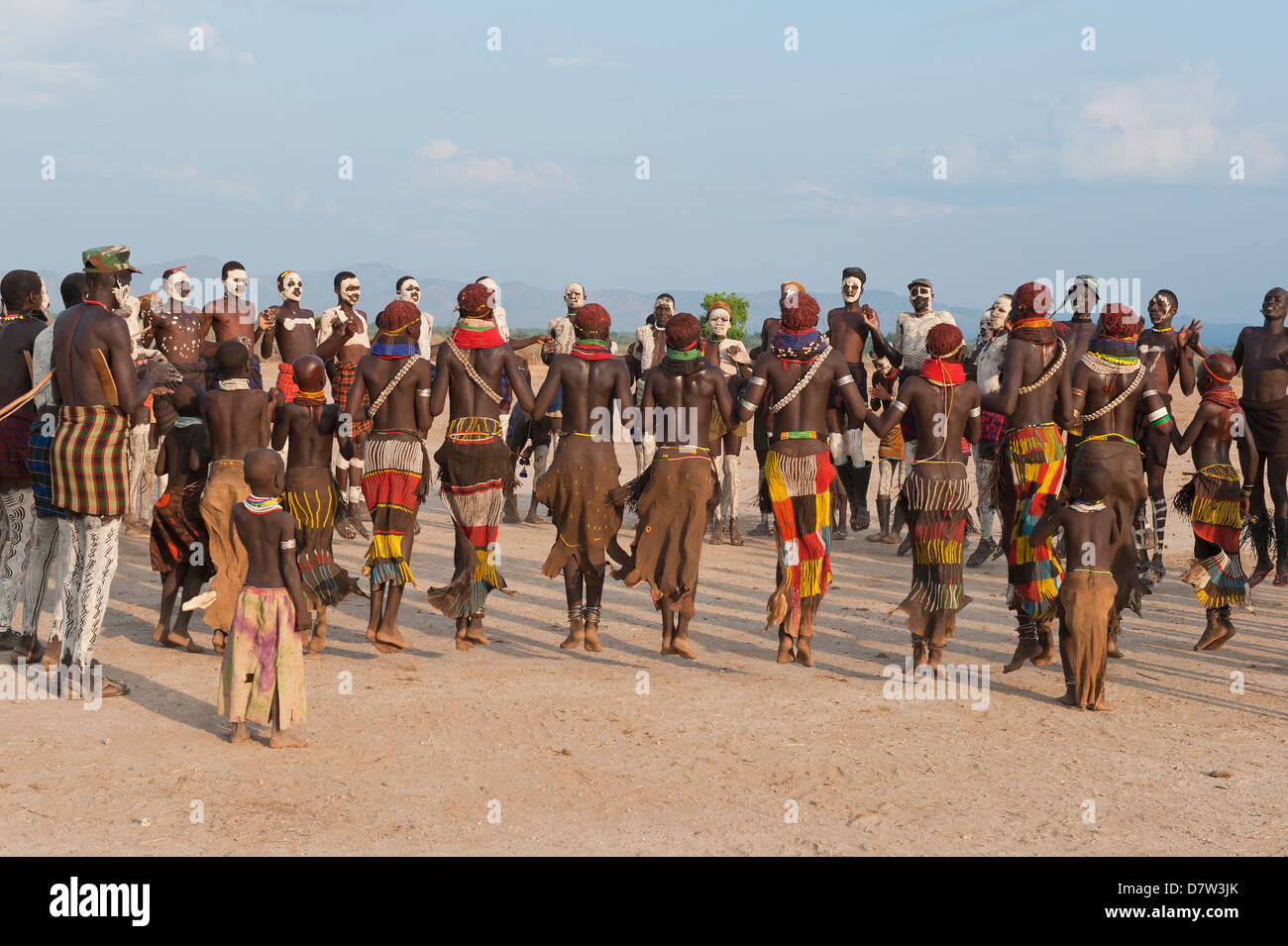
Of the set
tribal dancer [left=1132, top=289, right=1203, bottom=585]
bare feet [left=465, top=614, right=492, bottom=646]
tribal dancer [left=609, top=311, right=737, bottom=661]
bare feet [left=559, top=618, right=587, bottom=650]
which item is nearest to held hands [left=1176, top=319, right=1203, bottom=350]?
tribal dancer [left=1132, top=289, right=1203, bottom=585]

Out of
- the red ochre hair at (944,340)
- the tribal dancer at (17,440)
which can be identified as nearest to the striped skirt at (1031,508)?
the red ochre hair at (944,340)

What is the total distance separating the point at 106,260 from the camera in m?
7.82

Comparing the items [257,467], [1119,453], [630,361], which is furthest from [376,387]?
[630,361]

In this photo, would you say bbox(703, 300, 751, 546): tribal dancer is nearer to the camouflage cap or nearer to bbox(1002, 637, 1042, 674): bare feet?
bbox(1002, 637, 1042, 674): bare feet

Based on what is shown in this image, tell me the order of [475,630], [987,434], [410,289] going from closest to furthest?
1. [475,630]
2. [987,434]
3. [410,289]

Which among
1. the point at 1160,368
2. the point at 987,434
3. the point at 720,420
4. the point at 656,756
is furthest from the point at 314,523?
the point at 1160,368

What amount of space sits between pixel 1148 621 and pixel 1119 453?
264cm

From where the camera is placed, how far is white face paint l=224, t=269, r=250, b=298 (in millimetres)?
12092

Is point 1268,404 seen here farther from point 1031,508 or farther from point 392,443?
point 392,443

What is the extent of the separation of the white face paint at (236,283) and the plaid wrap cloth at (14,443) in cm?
339

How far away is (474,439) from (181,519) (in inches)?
82.6

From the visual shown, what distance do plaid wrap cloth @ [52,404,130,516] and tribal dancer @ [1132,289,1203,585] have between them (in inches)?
332

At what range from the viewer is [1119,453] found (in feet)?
28.4

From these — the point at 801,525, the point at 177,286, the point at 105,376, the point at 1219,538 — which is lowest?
the point at 1219,538
